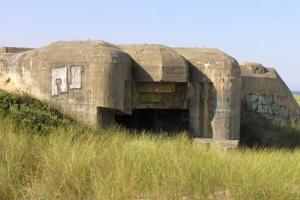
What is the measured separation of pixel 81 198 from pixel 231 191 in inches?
60.0

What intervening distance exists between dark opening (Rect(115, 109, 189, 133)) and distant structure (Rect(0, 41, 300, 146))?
3cm

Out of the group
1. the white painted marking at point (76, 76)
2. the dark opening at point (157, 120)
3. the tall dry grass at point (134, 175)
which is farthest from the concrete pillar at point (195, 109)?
the tall dry grass at point (134, 175)

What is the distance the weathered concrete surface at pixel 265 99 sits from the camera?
1486 centimetres

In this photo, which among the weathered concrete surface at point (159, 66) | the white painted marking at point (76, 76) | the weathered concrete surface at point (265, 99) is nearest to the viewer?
the white painted marking at point (76, 76)

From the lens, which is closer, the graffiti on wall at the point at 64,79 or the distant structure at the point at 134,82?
the distant structure at the point at 134,82

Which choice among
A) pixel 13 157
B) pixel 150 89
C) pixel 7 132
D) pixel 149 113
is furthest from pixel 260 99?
pixel 13 157

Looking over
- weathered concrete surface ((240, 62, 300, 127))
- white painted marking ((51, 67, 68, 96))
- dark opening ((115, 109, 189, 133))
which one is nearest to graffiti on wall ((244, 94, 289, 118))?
weathered concrete surface ((240, 62, 300, 127))

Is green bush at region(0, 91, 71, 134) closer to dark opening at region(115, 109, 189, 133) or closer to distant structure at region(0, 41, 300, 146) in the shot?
distant structure at region(0, 41, 300, 146)

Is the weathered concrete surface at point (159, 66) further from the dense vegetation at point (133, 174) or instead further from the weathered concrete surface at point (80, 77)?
the dense vegetation at point (133, 174)

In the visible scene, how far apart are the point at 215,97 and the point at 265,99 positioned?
3.43 m

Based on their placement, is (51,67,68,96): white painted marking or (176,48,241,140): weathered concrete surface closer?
(51,67,68,96): white painted marking

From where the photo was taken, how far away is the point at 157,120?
46.0ft

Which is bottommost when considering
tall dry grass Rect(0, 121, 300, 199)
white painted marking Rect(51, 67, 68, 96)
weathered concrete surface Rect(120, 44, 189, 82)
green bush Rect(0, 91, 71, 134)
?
tall dry grass Rect(0, 121, 300, 199)

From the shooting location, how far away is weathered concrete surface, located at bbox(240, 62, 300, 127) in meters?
14.9
